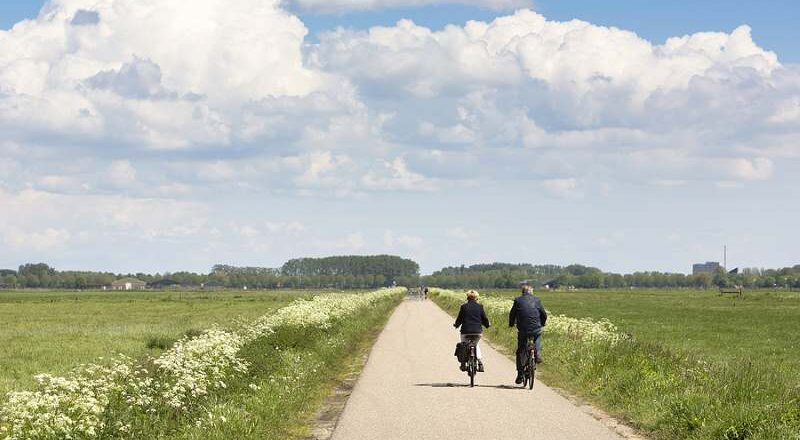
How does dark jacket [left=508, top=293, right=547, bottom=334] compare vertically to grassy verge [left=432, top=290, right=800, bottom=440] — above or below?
above

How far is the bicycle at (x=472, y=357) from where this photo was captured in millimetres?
19016

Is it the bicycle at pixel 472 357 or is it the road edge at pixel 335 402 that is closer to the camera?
the road edge at pixel 335 402

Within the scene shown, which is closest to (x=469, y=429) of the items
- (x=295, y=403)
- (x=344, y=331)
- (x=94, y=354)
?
(x=295, y=403)

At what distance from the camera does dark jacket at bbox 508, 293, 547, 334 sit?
1909 cm

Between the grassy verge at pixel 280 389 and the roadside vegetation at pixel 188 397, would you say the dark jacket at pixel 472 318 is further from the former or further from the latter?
the roadside vegetation at pixel 188 397

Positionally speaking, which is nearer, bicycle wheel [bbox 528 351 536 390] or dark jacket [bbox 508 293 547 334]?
bicycle wheel [bbox 528 351 536 390]

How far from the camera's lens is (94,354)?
3362cm

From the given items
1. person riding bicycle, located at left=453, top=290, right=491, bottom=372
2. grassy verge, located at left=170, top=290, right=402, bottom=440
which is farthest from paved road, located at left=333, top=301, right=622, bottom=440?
person riding bicycle, located at left=453, top=290, right=491, bottom=372

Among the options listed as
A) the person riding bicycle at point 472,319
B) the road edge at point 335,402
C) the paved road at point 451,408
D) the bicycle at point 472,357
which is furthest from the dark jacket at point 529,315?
the road edge at point 335,402

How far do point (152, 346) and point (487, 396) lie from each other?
79.8 feet

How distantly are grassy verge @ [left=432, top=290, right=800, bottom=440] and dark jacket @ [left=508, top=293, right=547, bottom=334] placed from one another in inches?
58.8

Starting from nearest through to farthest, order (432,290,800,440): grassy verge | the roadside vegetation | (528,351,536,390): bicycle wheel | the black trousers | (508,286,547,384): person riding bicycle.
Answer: the roadside vegetation
(432,290,800,440): grassy verge
(528,351,536,390): bicycle wheel
the black trousers
(508,286,547,384): person riding bicycle

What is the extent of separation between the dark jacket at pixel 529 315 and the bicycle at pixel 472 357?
1.07 m

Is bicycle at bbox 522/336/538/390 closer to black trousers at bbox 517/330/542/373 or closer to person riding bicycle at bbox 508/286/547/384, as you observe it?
black trousers at bbox 517/330/542/373
